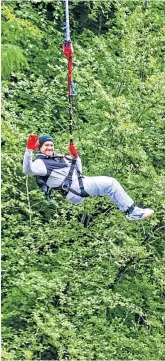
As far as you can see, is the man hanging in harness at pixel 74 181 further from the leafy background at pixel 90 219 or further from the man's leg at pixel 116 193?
the leafy background at pixel 90 219

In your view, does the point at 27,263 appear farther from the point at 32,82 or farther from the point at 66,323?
the point at 32,82

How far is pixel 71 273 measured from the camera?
1262cm

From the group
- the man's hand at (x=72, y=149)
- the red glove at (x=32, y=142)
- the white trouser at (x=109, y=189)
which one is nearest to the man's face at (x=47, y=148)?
the man's hand at (x=72, y=149)

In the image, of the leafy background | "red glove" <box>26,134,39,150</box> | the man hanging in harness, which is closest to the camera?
"red glove" <box>26,134,39,150</box>

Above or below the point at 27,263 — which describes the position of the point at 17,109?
above

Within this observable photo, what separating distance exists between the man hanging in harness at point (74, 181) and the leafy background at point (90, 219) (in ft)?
13.2

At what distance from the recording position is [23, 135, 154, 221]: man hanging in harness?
7352 millimetres

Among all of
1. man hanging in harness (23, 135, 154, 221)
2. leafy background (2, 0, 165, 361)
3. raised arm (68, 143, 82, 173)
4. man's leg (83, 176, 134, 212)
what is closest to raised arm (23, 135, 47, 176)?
man hanging in harness (23, 135, 154, 221)

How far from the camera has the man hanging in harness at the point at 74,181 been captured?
289 inches

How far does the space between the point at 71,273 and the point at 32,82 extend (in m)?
3.15

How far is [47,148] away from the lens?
7312 millimetres

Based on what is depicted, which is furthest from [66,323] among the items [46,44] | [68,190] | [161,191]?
[46,44]

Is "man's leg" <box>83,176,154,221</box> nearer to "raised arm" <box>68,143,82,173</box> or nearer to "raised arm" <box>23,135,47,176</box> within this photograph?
"raised arm" <box>68,143,82,173</box>

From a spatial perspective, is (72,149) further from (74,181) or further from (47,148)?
(74,181)
